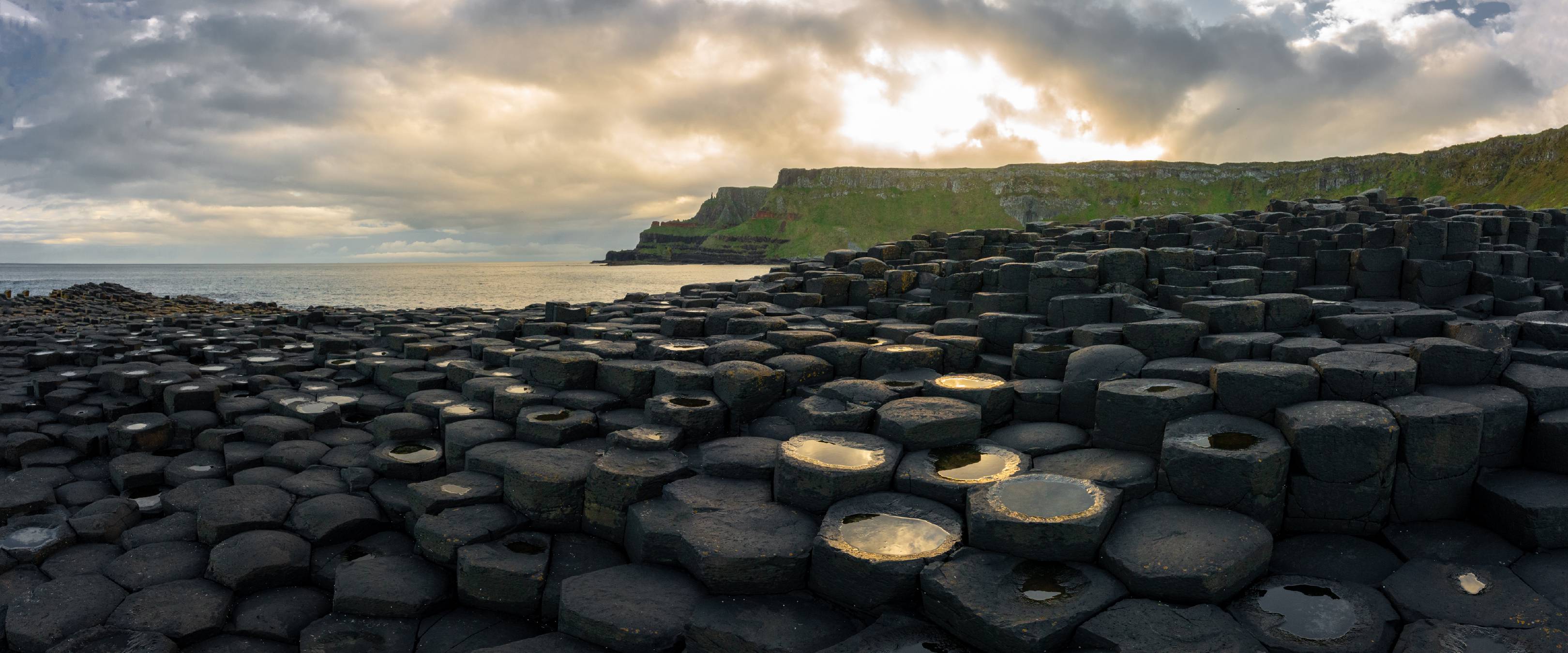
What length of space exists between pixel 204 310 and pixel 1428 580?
3711cm

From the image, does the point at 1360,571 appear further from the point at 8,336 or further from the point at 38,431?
the point at 8,336

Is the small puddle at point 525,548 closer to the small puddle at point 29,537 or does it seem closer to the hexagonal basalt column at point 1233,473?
the small puddle at point 29,537

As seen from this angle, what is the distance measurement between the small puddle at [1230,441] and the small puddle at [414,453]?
6.83 m

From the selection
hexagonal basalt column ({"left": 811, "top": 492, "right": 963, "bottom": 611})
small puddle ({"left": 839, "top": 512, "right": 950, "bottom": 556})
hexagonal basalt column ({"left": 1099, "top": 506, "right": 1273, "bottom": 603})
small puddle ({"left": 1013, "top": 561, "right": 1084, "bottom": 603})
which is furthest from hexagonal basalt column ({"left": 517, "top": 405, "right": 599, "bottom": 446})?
hexagonal basalt column ({"left": 1099, "top": 506, "right": 1273, "bottom": 603})

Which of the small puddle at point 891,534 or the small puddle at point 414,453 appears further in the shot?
the small puddle at point 414,453

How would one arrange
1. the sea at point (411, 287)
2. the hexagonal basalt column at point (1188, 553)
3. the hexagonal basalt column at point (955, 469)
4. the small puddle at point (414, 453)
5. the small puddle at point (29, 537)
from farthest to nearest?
the sea at point (411, 287) → the small puddle at point (414, 453) → the small puddle at point (29, 537) → the hexagonal basalt column at point (955, 469) → the hexagonal basalt column at point (1188, 553)

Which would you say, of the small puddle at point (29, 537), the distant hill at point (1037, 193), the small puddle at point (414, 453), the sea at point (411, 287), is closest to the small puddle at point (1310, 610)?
the small puddle at point (414, 453)

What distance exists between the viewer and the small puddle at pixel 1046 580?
153 inches

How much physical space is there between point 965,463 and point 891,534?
4.02 feet

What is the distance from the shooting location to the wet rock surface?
159 inches

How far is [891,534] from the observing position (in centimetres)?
454

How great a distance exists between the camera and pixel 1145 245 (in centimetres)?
1464

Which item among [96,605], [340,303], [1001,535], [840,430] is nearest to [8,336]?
[96,605]

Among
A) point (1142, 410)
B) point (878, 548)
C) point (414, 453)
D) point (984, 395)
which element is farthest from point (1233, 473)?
point (414, 453)
